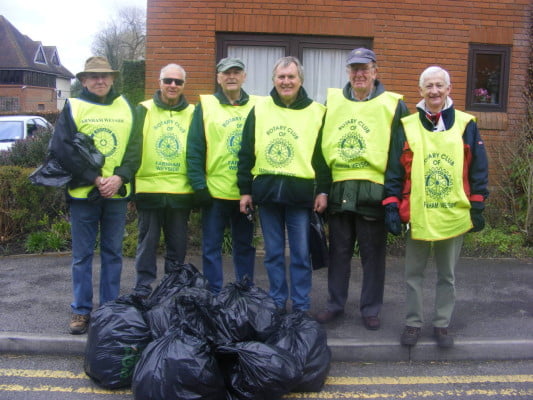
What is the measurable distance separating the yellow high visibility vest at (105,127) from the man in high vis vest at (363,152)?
1562 mm

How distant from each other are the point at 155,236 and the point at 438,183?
2.30 metres

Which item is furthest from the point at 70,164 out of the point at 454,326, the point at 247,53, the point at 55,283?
the point at 247,53

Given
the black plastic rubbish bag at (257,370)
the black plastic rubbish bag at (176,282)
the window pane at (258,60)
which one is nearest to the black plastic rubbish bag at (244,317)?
the black plastic rubbish bag at (257,370)

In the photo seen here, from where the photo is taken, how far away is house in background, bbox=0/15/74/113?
56.2 m

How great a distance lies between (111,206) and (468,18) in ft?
19.8

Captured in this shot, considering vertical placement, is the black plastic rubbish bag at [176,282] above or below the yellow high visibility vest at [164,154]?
below

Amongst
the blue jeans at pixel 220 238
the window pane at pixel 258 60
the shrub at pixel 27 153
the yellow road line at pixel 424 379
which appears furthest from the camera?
the shrub at pixel 27 153

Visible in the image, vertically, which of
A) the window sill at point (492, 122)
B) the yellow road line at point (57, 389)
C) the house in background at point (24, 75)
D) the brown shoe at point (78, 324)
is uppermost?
the house in background at point (24, 75)

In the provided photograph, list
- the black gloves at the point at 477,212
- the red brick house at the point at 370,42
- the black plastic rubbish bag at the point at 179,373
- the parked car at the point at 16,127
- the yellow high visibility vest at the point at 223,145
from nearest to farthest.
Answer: the black plastic rubbish bag at the point at 179,373 → the black gloves at the point at 477,212 → the yellow high visibility vest at the point at 223,145 → the red brick house at the point at 370,42 → the parked car at the point at 16,127

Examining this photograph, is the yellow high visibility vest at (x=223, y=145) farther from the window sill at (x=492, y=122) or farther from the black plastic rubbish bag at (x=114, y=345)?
the window sill at (x=492, y=122)

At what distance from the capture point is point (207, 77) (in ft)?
26.1

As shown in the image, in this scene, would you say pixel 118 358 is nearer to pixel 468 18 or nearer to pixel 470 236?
pixel 470 236

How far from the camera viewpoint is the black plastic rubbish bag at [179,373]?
333 cm

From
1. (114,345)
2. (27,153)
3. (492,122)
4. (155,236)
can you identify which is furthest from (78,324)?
(492,122)
